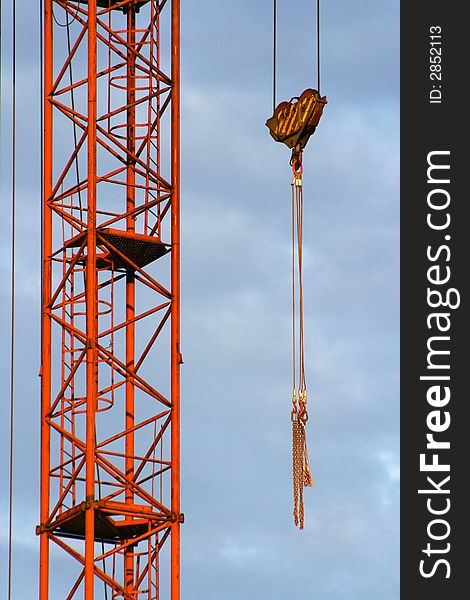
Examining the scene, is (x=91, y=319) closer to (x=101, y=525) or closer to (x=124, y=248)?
(x=124, y=248)

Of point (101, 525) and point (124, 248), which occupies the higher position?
point (124, 248)

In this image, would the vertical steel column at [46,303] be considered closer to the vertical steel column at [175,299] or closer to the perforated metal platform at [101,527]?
the perforated metal platform at [101,527]

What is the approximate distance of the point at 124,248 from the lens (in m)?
63.6

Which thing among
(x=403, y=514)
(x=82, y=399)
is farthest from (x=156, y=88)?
(x=403, y=514)

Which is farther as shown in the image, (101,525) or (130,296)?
(130,296)

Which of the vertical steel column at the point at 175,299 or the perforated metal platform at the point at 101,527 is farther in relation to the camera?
the vertical steel column at the point at 175,299

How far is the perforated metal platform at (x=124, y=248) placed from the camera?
6284 centimetres

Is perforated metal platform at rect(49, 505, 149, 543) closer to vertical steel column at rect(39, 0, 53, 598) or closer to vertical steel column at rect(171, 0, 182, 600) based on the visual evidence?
vertical steel column at rect(39, 0, 53, 598)

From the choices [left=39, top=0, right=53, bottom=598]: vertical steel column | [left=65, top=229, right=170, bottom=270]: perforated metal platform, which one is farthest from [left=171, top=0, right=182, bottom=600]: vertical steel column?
[left=39, top=0, right=53, bottom=598]: vertical steel column

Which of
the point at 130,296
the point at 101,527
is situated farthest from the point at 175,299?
the point at 101,527

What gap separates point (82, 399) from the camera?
206 feet

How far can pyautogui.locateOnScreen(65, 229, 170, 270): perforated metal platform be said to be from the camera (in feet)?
206

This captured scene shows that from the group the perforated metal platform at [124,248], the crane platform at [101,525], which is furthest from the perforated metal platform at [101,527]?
the perforated metal platform at [124,248]

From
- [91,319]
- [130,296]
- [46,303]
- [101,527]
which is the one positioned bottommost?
[101,527]
